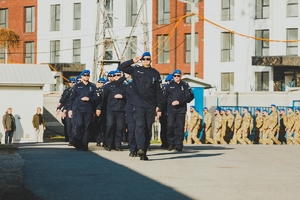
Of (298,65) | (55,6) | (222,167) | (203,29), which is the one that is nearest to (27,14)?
(55,6)

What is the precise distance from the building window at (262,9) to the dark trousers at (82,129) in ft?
136

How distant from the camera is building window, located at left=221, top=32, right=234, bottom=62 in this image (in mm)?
61750

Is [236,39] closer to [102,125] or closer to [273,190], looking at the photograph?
[102,125]

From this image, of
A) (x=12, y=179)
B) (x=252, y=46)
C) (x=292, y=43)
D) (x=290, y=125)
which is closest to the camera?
(x=12, y=179)

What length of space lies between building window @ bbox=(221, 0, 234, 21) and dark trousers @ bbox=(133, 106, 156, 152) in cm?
4578

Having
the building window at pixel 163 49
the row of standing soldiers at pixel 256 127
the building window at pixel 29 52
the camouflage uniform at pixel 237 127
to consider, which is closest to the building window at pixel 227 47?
the building window at pixel 163 49

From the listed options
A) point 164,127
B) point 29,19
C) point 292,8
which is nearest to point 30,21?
point 29,19

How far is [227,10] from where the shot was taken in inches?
2420

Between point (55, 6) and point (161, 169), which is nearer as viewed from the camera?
point (161, 169)

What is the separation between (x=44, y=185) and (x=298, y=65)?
46.8 m

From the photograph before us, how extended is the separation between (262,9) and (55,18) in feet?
66.6

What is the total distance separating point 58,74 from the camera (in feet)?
231

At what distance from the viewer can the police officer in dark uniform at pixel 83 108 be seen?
64.5 feet

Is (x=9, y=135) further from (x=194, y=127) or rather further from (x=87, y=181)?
(x=87, y=181)
